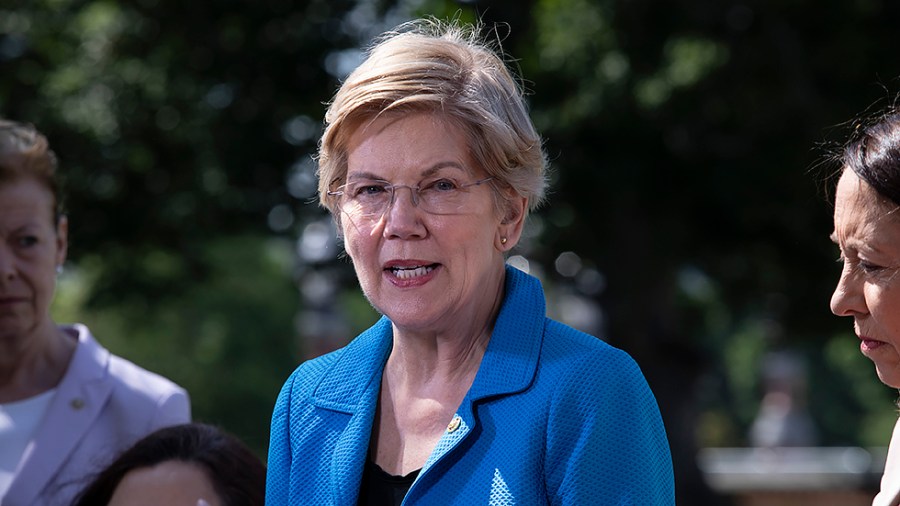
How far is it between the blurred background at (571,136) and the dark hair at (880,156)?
7098 mm

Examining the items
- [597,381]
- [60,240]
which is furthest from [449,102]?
[60,240]

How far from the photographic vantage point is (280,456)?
2570mm

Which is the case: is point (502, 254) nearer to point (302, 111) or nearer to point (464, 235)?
point (464, 235)

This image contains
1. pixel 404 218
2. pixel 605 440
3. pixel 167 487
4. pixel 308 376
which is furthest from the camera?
pixel 167 487

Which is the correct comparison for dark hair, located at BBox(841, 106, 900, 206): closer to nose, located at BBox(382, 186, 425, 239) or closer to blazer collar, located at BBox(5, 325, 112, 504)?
nose, located at BBox(382, 186, 425, 239)

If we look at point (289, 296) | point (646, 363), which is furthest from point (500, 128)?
point (289, 296)

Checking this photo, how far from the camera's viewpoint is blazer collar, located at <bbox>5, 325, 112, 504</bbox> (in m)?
3.60

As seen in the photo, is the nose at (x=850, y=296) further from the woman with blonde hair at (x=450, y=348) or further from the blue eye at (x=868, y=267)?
the woman with blonde hair at (x=450, y=348)

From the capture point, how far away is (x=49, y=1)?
12125 millimetres

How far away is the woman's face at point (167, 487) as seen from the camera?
9.61ft

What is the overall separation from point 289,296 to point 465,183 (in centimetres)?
2315

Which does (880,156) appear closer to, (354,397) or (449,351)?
(449,351)

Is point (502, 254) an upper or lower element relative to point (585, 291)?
upper

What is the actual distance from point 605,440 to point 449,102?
69 centimetres
